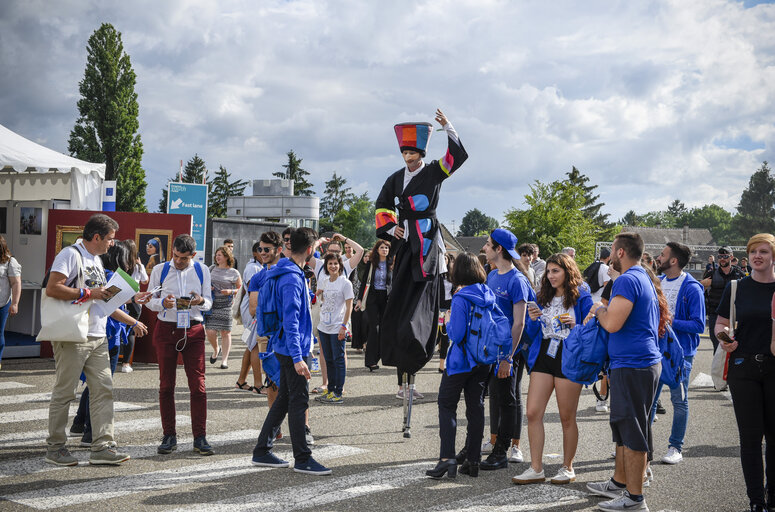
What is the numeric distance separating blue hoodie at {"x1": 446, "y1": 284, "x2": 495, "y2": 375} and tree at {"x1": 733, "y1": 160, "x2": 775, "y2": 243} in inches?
4255

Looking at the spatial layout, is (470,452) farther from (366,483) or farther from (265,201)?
(265,201)

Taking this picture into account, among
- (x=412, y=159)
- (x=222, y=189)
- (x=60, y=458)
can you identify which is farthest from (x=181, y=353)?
(x=222, y=189)

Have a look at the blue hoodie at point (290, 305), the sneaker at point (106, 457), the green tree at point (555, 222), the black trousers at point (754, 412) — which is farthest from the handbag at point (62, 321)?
the green tree at point (555, 222)

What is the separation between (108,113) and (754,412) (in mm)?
54305

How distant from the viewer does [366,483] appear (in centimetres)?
572

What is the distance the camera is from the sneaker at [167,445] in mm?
6480

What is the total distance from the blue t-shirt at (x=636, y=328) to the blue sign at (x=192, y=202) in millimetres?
23659

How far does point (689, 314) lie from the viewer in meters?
6.72

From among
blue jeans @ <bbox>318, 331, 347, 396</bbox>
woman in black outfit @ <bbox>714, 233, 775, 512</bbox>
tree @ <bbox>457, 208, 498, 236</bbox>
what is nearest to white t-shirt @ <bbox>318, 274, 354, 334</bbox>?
blue jeans @ <bbox>318, 331, 347, 396</bbox>

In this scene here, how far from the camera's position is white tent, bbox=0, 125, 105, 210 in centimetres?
1223

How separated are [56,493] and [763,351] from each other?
534 cm

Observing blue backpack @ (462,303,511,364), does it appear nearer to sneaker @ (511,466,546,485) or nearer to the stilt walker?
the stilt walker

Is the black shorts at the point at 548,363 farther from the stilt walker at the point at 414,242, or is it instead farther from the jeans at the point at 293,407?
the jeans at the point at 293,407

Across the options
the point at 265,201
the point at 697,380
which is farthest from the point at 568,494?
the point at 265,201
